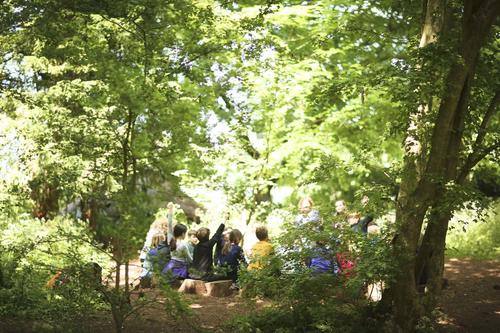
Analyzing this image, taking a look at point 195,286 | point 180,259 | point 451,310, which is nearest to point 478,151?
point 451,310

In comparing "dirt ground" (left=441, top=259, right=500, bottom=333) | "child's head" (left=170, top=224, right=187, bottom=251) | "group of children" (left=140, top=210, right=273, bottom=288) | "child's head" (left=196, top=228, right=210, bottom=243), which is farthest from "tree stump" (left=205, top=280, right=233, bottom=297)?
"dirt ground" (left=441, top=259, right=500, bottom=333)

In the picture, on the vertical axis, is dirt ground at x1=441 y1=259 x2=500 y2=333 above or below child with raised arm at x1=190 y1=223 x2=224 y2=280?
below

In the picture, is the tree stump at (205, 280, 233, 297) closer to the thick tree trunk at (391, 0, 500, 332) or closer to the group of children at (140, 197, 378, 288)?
the group of children at (140, 197, 378, 288)

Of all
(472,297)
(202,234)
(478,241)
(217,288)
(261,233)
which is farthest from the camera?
(478,241)

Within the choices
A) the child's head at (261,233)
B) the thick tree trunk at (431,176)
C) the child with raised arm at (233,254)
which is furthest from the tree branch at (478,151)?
the child with raised arm at (233,254)

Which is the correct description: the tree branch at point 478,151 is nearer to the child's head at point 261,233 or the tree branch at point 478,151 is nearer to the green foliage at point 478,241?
the child's head at point 261,233

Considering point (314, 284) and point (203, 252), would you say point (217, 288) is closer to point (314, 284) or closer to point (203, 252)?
point (203, 252)

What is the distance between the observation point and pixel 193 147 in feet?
29.9

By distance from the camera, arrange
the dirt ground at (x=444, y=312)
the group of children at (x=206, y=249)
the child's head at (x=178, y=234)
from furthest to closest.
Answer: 1. the child's head at (x=178, y=234)
2. the group of children at (x=206, y=249)
3. the dirt ground at (x=444, y=312)

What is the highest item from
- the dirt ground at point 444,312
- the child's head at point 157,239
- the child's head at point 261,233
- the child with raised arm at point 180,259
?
the child's head at point 261,233

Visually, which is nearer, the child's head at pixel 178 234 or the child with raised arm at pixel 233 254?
the child with raised arm at pixel 233 254

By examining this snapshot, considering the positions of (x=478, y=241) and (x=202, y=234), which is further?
(x=478, y=241)

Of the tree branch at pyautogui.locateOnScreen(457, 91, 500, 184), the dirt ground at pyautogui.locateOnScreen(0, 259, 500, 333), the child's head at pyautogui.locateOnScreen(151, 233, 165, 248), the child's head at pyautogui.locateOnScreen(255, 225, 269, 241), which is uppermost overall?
the tree branch at pyautogui.locateOnScreen(457, 91, 500, 184)

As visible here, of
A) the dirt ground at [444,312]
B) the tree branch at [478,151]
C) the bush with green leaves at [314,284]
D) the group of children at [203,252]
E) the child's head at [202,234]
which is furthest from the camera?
the child's head at [202,234]
